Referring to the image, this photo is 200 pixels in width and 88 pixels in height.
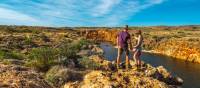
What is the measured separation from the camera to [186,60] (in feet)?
162

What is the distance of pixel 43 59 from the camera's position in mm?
21281

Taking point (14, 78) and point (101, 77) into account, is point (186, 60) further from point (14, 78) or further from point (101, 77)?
point (14, 78)

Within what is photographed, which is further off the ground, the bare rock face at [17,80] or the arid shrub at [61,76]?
the bare rock face at [17,80]

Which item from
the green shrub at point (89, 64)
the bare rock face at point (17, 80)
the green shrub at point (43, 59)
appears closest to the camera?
the bare rock face at point (17, 80)

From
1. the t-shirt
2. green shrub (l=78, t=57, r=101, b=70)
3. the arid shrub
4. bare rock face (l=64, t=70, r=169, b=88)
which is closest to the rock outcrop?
green shrub (l=78, t=57, r=101, b=70)

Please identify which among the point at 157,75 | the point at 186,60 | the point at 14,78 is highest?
the point at 14,78

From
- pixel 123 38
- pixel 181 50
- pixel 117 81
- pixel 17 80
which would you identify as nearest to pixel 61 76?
pixel 117 81

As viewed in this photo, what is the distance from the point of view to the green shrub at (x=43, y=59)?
66.6ft

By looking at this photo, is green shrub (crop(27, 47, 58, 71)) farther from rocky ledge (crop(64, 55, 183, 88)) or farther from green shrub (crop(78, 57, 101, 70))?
rocky ledge (crop(64, 55, 183, 88))

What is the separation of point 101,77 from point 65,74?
2319mm

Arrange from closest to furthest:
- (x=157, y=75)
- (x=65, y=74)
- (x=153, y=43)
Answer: (x=65, y=74), (x=157, y=75), (x=153, y=43)

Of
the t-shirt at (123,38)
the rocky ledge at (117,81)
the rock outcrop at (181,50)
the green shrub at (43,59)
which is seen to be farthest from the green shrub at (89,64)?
the rock outcrop at (181,50)

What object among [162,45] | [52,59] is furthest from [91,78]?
[162,45]

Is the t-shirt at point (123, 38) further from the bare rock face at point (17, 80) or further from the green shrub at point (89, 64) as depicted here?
the bare rock face at point (17, 80)
